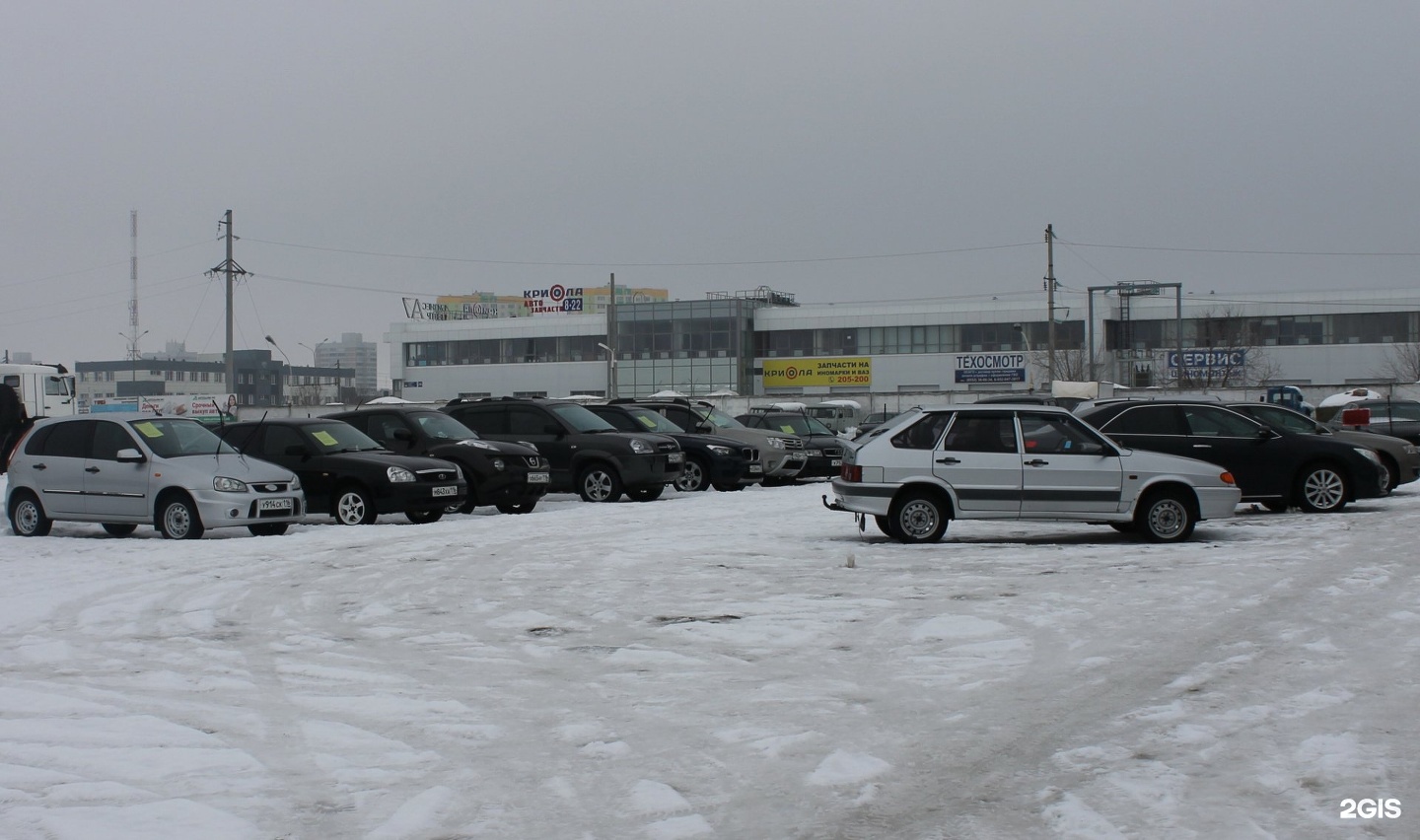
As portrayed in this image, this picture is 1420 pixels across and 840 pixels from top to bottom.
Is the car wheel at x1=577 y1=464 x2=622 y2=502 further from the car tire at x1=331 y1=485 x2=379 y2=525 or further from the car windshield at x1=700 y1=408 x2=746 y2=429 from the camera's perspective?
the car windshield at x1=700 y1=408 x2=746 y2=429

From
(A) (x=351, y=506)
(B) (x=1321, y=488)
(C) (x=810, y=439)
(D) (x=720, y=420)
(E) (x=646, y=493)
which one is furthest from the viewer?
(C) (x=810, y=439)

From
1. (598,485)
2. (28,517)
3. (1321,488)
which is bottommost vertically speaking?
(28,517)

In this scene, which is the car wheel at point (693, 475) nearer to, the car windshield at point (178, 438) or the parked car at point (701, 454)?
the parked car at point (701, 454)

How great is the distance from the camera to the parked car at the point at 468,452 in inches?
782

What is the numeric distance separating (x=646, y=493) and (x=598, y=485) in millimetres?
1111

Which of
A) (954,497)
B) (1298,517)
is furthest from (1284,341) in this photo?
(954,497)

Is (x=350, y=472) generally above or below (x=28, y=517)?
above

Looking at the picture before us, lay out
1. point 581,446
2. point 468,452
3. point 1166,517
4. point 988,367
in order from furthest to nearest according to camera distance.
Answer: point 988,367, point 581,446, point 468,452, point 1166,517

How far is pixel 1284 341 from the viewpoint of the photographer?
261ft

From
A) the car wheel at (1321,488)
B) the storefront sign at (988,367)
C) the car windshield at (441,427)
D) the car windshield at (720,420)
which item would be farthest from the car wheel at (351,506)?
the storefront sign at (988,367)

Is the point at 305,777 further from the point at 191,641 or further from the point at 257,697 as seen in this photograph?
the point at 191,641

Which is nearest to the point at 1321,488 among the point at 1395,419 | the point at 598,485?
the point at 598,485

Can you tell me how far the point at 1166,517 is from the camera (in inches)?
581

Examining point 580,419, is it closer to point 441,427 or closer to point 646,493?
point 646,493
